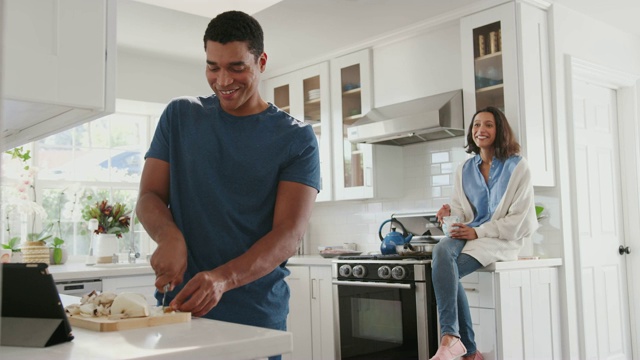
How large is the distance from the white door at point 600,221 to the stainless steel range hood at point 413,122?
82cm

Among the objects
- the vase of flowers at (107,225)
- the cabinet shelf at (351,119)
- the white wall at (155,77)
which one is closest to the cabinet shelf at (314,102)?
the cabinet shelf at (351,119)

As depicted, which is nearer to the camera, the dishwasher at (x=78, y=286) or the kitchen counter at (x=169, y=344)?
the kitchen counter at (x=169, y=344)

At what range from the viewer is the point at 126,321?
1.20 meters

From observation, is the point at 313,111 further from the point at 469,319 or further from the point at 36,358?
the point at 36,358

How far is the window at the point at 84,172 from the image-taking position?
4969 millimetres

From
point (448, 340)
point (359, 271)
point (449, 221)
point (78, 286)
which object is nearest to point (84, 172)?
point (78, 286)

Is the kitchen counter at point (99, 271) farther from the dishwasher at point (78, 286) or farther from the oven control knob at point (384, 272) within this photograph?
the oven control knob at point (384, 272)

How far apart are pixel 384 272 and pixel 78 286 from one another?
1868mm

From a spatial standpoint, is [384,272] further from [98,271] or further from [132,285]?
[98,271]

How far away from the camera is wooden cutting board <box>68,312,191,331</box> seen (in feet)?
3.92

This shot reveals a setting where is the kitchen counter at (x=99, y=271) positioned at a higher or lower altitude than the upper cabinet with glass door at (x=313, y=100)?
lower

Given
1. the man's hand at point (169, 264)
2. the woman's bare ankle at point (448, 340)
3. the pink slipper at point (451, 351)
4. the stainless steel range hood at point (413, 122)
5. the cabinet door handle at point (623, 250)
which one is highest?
the stainless steel range hood at point (413, 122)

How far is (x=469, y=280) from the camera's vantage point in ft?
12.5

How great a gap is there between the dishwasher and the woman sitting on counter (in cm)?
202
